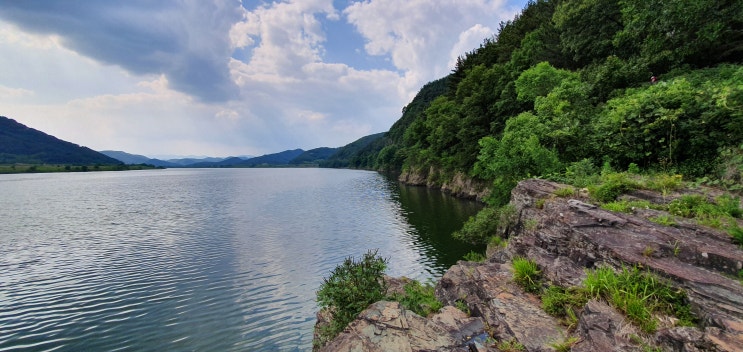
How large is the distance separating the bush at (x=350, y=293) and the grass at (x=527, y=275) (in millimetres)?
4847

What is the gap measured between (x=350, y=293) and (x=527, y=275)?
20.2 feet

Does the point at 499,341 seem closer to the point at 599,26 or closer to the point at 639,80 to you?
the point at 639,80

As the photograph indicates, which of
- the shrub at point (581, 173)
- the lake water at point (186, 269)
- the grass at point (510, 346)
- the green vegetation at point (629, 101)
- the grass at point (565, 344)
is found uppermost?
the green vegetation at point (629, 101)

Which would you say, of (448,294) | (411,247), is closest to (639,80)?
(411,247)

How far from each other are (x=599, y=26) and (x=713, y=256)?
36274mm

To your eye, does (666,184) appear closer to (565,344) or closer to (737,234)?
(737,234)

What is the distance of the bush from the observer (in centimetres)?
1077

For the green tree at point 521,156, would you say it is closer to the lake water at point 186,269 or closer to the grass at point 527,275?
the lake water at point 186,269

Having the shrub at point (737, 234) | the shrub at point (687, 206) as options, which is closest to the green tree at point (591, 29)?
the shrub at point (687, 206)

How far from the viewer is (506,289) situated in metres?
10.2

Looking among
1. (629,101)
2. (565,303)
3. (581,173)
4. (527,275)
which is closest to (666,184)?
(581,173)

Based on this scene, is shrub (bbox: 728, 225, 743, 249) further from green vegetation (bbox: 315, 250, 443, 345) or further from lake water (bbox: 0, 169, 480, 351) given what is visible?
lake water (bbox: 0, 169, 480, 351)

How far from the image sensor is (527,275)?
34.1 ft

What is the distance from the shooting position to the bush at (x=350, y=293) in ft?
35.3
